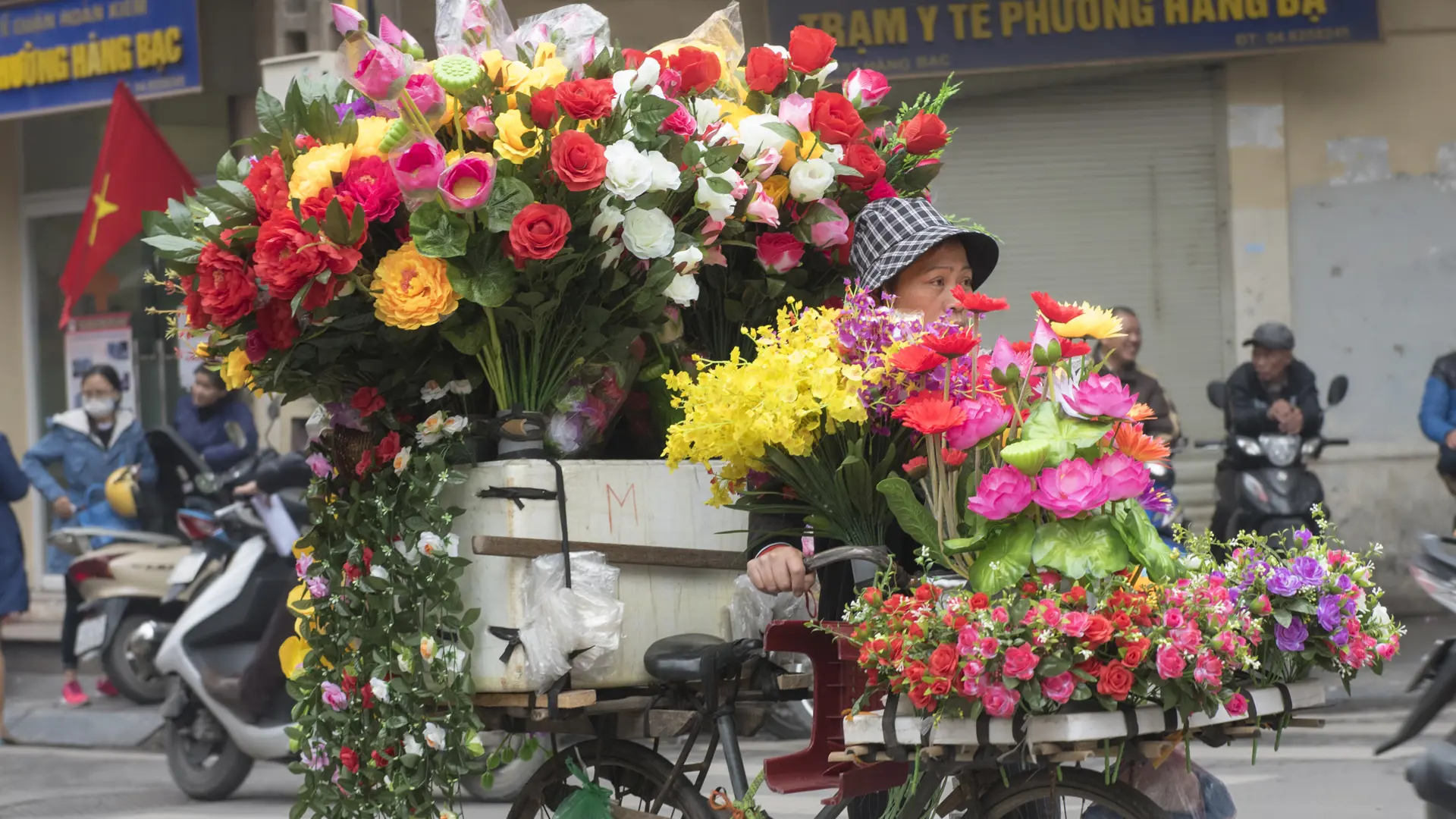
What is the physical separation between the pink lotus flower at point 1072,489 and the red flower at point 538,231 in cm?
118

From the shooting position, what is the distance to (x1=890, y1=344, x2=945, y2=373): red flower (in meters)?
2.87

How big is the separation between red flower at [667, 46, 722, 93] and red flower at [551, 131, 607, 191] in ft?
1.47

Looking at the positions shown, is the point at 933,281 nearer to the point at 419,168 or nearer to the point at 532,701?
the point at 419,168

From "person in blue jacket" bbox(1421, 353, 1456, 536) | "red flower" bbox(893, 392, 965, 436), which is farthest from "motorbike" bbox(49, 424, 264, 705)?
"red flower" bbox(893, 392, 965, 436)

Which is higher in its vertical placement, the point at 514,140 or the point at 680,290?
the point at 514,140

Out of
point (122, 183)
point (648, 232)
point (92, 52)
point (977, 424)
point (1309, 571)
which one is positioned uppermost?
point (92, 52)

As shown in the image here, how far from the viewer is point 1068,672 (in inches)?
104

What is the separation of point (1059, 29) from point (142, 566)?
667cm

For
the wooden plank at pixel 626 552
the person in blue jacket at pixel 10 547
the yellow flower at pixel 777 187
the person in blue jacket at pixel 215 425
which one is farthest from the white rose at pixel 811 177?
the person in blue jacket at pixel 10 547

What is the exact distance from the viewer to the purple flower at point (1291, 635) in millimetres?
2791

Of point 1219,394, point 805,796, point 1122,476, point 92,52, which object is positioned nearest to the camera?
point 1122,476

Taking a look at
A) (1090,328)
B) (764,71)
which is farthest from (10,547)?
(1090,328)

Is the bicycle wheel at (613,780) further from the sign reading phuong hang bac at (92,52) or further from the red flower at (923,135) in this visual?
the sign reading phuong hang bac at (92,52)

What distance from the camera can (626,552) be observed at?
12.5 feet
